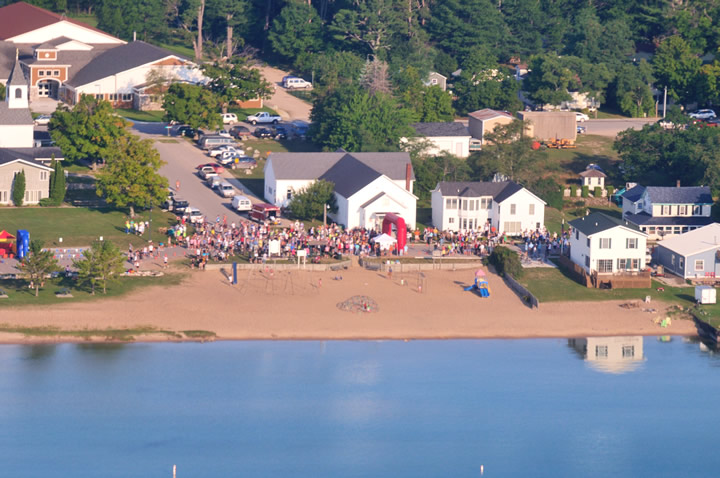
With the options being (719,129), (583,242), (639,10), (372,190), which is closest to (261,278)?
(372,190)

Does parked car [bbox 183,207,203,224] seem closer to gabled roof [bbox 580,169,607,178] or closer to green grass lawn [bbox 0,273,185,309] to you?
green grass lawn [bbox 0,273,185,309]

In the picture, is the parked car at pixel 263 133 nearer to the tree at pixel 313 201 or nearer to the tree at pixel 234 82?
the tree at pixel 234 82

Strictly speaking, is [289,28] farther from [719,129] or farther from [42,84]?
[719,129]

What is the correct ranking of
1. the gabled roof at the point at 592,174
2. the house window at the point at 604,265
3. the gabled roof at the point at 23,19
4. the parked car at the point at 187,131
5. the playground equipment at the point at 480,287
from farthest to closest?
1. the gabled roof at the point at 23,19
2. the parked car at the point at 187,131
3. the gabled roof at the point at 592,174
4. the house window at the point at 604,265
5. the playground equipment at the point at 480,287

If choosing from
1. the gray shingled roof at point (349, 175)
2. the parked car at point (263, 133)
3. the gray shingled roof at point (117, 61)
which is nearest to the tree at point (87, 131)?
the gray shingled roof at point (349, 175)

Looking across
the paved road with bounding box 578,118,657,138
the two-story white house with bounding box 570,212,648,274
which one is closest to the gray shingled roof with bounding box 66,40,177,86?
the paved road with bounding box 578,118,657,138

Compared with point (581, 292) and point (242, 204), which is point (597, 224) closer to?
point (581, 292)
